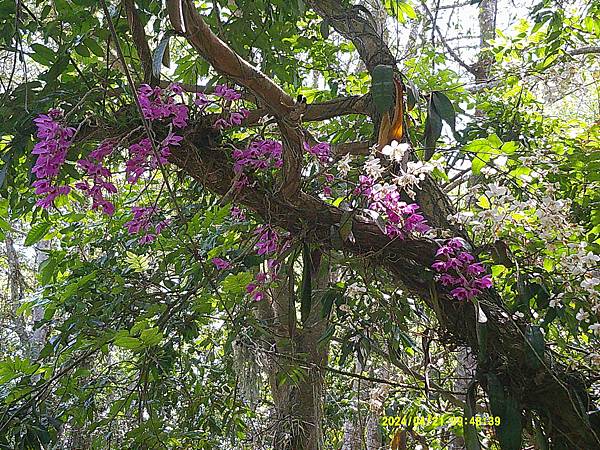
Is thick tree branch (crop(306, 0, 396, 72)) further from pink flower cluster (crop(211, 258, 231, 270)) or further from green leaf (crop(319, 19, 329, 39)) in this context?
pink flower cluster (crop(211, 258, 231, 270))

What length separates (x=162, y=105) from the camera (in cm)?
107

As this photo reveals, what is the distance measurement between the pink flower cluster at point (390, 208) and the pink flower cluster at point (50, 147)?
22.1 inches

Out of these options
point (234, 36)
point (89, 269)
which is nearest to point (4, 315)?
point (89, 269)

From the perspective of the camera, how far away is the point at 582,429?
1.19 m

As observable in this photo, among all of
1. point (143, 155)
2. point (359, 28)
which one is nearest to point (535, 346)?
point (143, 155)

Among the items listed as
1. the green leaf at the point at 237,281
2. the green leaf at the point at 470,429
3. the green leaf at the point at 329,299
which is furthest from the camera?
the green leaf at the point at 329,299

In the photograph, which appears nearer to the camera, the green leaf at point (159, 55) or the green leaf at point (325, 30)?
the green leaf at point (159, 55)

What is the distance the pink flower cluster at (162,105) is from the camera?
3.45 feet

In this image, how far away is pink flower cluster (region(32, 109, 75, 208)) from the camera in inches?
38.5

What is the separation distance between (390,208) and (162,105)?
1.57 ft

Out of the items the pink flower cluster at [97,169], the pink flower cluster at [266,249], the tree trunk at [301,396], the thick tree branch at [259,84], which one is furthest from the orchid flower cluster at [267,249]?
the tree trunk at [301,396]

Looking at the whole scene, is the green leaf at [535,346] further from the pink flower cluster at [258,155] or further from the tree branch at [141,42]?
the tree branch at [141,42]

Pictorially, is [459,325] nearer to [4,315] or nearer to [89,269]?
[89,269]

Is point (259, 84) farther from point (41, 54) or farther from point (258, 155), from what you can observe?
point (41, 54)
